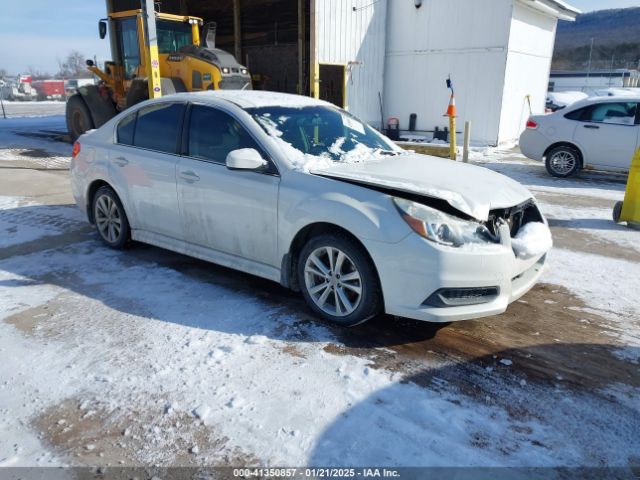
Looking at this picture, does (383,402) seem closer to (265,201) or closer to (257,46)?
(265,201)

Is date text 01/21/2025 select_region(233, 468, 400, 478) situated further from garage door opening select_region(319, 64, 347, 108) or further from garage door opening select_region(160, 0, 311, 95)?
garage door opening select_region(160, 0, 311, 95)

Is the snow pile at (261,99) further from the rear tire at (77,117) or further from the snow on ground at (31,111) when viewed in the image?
the snow on ground at (31,111)

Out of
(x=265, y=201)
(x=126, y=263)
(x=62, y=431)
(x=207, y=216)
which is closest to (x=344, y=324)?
(x=265, y=201)

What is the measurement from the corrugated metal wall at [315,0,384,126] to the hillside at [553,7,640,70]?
9109 centimetres

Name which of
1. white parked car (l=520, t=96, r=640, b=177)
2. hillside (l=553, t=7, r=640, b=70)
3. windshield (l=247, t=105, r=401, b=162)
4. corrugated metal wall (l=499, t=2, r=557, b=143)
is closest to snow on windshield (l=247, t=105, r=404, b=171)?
windshield (l=247, t=105, r=401, b=162)

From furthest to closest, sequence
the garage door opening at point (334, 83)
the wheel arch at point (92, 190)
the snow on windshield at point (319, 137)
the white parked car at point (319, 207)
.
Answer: the garage door opening at point (334, 83), the wheel arch at point (92, 190), the snow on windshield at point (319, 137), the white parked car at point (319, 207)

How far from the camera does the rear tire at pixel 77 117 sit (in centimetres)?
1267

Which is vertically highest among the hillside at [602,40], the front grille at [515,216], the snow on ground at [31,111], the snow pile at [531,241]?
the hillside at [602,40]

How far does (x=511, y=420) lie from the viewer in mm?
2664

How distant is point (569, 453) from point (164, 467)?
6.47ft

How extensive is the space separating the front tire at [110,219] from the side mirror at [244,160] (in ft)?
6.27

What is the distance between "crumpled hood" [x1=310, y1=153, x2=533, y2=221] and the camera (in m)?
3.34

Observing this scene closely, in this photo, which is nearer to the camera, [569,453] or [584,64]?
[569,453]

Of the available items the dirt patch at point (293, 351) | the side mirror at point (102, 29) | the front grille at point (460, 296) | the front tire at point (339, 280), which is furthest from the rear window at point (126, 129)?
the side mirror at point (102, 29)
